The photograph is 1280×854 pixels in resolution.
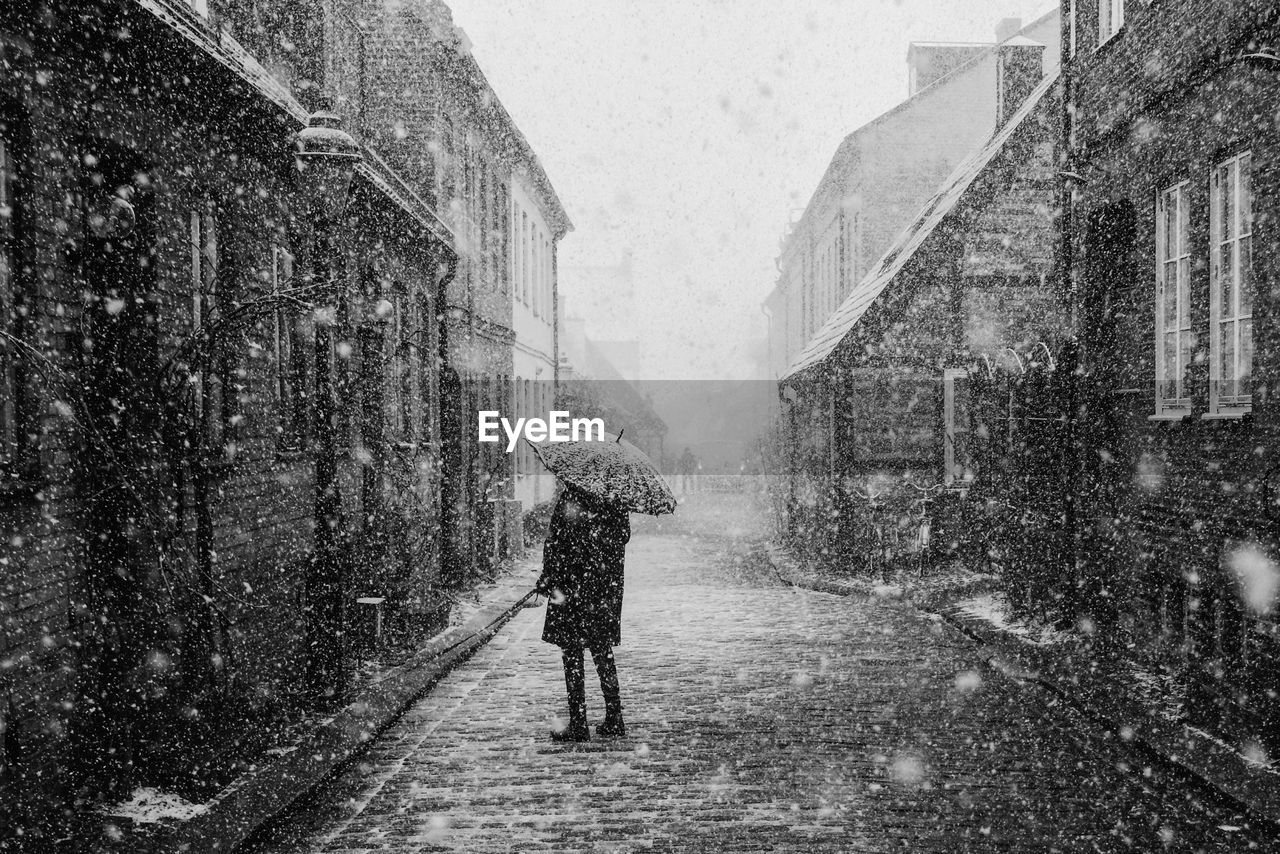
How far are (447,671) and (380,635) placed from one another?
924 millimetres

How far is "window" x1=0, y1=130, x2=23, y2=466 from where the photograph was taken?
559 cm

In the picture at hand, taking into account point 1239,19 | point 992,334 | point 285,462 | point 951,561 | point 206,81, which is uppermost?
point 1239,19

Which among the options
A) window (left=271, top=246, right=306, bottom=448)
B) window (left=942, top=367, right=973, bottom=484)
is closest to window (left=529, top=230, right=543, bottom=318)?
window (left=942, top=367, right=973, bottom=484)

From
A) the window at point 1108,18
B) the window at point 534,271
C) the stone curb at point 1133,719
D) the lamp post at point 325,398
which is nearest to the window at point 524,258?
the window at point 534,271

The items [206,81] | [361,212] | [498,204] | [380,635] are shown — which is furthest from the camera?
[498,204]

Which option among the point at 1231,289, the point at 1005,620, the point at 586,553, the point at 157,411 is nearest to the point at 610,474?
the point at 586,553

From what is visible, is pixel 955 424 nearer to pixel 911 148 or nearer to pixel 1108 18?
pixel 1108 18

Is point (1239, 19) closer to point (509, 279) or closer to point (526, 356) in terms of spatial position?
point (509, 279)

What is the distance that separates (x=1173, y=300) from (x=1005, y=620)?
431 cm

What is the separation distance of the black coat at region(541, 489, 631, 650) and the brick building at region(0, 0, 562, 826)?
1.93 meters

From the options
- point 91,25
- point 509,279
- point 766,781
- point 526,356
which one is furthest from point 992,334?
point 91,25

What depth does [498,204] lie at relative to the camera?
885 inches

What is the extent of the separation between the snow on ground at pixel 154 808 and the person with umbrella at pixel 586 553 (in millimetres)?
2394

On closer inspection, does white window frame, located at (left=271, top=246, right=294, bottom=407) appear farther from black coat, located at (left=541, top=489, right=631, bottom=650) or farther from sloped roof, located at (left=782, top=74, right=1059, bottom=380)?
sloped roof, located at (left=782, top=74, right=1059, bottom=380)
